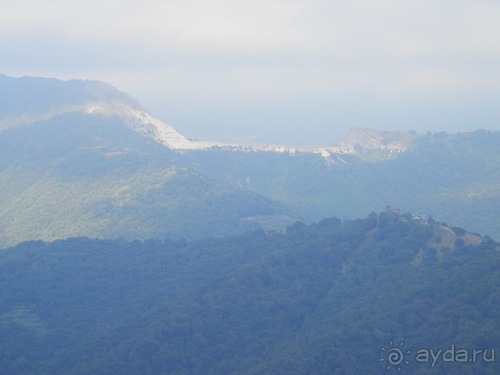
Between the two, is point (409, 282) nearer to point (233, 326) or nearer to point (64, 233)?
point (233, 326)

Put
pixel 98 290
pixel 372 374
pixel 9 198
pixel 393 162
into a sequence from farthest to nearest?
pixel 393 162, pixel 9 198, pixel 98 290, pixel 372 374

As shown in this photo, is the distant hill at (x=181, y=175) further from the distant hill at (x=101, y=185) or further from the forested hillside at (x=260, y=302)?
the forested hillside at (x=260, y=302)

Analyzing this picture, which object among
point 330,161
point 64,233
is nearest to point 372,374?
point 64,233

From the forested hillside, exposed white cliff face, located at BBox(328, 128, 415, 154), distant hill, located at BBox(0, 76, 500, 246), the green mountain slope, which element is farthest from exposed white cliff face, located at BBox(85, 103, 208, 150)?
the forested hillside

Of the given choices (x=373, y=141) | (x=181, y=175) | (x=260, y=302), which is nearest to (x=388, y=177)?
(x=373, y=141)

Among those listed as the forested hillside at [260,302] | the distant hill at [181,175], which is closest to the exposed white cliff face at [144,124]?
the distant hill at [181,175]
